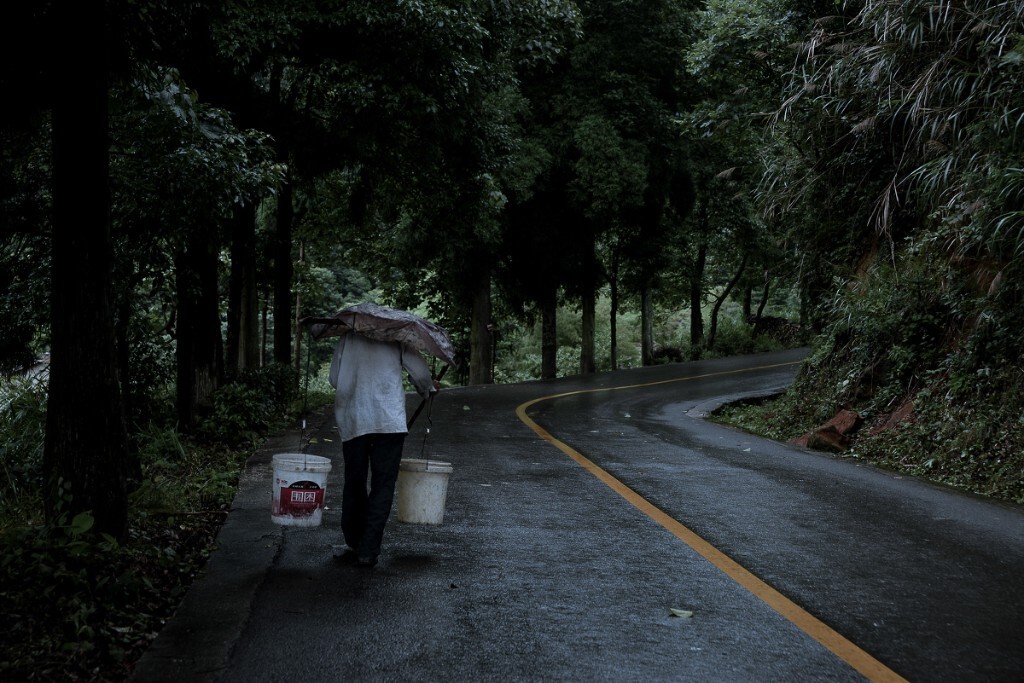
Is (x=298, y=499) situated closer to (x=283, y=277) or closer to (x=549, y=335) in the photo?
(x=283, y=277)

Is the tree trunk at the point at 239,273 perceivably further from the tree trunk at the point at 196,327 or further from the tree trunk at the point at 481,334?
the tree trunk at the point at 481,334

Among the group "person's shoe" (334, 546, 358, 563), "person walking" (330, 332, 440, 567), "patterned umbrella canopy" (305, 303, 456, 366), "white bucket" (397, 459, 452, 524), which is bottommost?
"person's shoe" (334, 546, 358, 563)

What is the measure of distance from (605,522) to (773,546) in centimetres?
136

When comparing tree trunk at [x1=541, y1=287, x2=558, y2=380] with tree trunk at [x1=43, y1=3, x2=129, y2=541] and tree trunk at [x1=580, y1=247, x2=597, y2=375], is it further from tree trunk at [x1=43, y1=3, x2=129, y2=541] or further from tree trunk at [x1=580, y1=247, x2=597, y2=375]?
tree trunk at [x1=43, y1=3, x2=129, y2=541]

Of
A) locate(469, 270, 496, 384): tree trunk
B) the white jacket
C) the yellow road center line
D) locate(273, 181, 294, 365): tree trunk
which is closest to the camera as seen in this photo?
the yellow road center line

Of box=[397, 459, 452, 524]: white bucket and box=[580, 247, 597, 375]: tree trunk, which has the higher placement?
box=[580, 247, 597, 375]: tree trunk

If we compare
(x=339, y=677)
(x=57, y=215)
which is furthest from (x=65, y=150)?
(x=339, y=677)

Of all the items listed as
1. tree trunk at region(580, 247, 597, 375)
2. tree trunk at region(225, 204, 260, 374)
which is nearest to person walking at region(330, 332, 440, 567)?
tree trunk at region(225, 204, 260, 374)

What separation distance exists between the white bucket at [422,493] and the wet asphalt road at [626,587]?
21 centimetres

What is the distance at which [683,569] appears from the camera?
20.5 ft

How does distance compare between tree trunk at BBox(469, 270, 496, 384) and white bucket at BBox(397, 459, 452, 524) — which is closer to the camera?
white bucket at BBox(397, 459, 452, 524)

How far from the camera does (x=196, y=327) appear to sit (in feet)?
46.3

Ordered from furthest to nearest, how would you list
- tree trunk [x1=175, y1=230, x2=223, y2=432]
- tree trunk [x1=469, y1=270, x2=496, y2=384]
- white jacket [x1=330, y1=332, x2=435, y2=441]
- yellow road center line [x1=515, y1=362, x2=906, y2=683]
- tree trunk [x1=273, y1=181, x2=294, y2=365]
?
tree trunk [x1=469, y1=270, x2=496, y2=384] → tree trunk [x1=273, y1=181, x2=294, y2=365] → tree trunk [x1=175, y1=230, x2=223, y2=432] → white jacket [x1=330, y1=332, x2=435, y2=441] → yellow road center line [x1=515, y1=362, x2=906, y2=683]

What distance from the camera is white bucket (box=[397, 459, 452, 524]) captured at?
6734 millimetres
